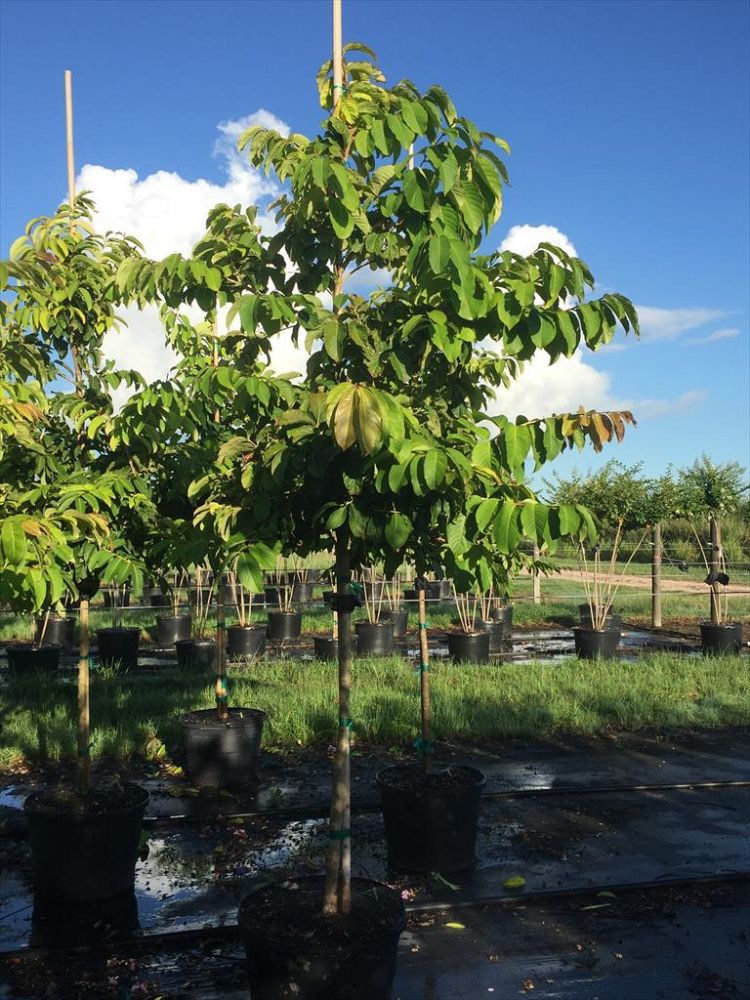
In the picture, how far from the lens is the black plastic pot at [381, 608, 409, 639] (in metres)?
12.7

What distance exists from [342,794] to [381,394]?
1555mm

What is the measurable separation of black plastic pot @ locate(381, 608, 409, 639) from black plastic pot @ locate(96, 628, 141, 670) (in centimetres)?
372

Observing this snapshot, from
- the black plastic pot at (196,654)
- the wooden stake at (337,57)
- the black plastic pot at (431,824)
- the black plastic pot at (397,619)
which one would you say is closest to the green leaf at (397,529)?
the wooden stake at (337,57)

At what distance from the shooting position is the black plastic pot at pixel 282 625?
1294cm

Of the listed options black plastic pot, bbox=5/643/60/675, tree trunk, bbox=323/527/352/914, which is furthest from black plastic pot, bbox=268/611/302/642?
tree trunk, bbox=323/527/352/914

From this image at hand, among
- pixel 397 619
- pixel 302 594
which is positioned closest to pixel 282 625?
pixel 397 619

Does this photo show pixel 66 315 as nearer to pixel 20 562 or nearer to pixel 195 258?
pixel 195 258

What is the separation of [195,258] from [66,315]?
192 centimetres

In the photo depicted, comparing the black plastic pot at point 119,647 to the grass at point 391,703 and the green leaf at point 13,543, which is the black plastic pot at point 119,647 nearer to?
the grass at point 391,703

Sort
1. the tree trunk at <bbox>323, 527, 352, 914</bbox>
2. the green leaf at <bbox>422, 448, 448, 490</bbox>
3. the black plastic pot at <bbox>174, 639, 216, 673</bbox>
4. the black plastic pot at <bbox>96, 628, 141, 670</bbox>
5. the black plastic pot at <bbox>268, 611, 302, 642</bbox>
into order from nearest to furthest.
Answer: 1. the green leaf at <bbox>422, 448, 448, 490</bbox>
2. the tree trunk at <bbox>323, 527, 352, 914</bbox>
3. the black plastic pot at <bbox>174, 639, 216, 673</bbox>
4. the black plastic pot at <bbox>96, 628, 141, 670</bbox>
5. the black plastic pot at <bbox>268, 611, 302, 642</bbox>

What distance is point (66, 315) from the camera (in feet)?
15.9

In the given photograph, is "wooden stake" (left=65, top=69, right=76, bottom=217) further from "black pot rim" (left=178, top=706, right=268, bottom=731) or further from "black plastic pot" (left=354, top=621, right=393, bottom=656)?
"black plastic pot" (left=354, top=621, right=393, bottom=656)

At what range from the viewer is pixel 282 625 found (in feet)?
42.5

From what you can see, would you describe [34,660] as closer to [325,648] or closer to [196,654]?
[196,654]
